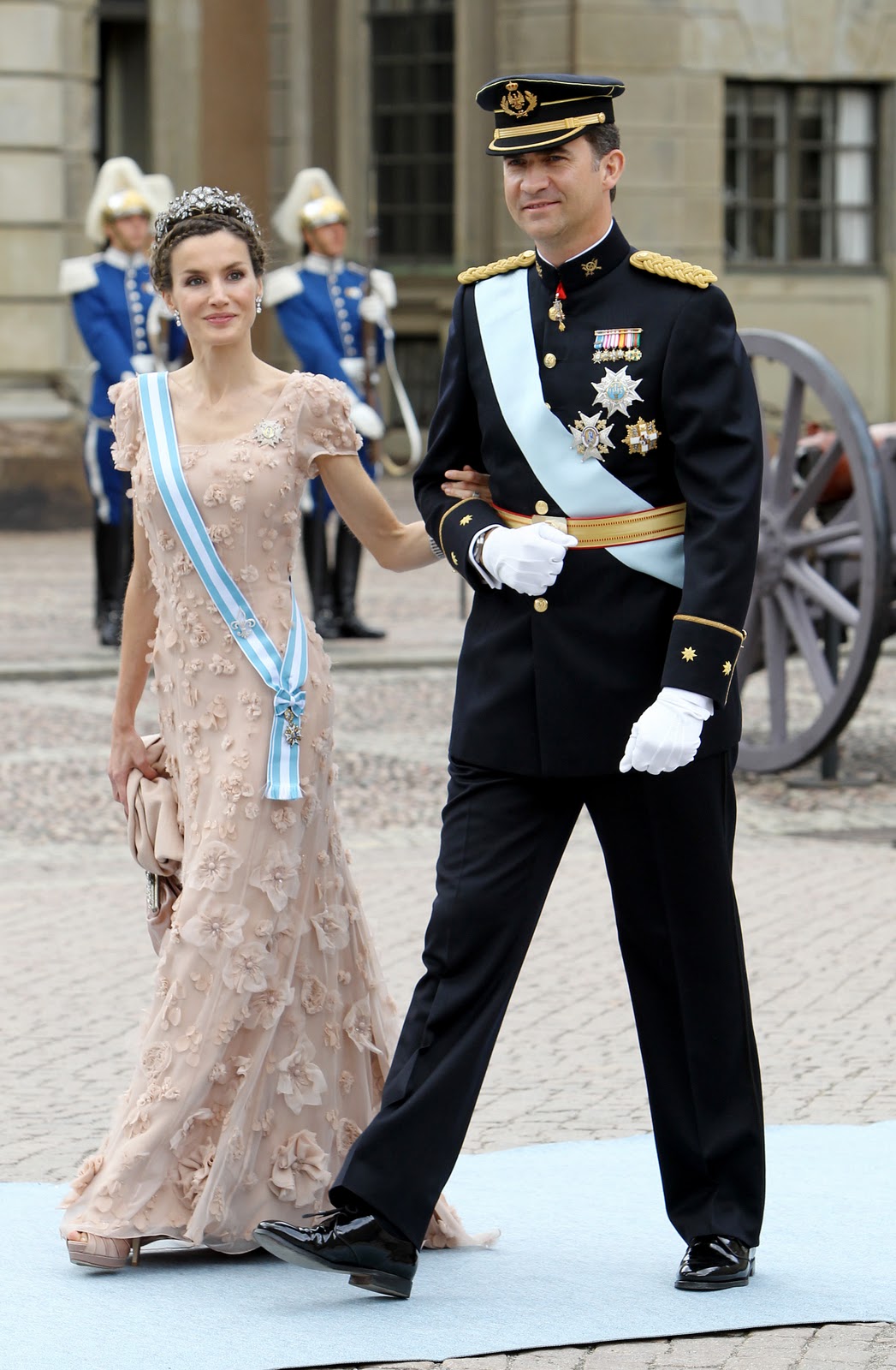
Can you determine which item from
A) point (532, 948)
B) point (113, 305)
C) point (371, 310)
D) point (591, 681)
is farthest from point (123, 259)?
point (591, 681)

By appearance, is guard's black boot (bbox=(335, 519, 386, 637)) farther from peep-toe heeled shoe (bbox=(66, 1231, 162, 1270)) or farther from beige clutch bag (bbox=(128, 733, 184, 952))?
peep-toe heeled shoe (bbox=(66, 1231, 162, 1270))

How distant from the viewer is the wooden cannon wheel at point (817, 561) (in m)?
7.86

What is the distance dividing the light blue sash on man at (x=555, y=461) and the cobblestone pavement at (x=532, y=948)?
3.44 ft

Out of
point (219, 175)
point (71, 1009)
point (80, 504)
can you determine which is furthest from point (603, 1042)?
point (219, 175)

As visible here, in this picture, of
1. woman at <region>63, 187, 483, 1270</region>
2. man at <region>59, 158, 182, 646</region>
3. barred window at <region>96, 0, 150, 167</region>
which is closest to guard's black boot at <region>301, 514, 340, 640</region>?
man at <region>59, 158, 182, 646</region>

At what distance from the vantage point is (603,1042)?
205 inches

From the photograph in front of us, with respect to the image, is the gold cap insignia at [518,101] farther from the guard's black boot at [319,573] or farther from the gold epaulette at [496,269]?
the guard's black boot at [319,573]

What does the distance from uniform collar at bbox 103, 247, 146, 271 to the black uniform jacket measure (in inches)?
320

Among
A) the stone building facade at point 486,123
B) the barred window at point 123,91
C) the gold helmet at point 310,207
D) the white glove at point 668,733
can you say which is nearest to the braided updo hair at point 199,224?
the white glove at point 668,733

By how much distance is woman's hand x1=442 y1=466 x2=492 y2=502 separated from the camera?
3693 mm

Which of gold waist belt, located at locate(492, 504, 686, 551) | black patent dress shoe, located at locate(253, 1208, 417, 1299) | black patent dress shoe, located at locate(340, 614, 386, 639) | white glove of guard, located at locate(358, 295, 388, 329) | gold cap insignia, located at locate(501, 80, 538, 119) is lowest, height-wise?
black patent dress shoe, located at locate(340, 614, 386, 639)

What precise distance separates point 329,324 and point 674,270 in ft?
27.3

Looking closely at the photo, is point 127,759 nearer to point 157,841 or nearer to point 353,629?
point 157,841

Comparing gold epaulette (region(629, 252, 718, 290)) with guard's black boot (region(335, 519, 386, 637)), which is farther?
guard's black boot (region(335, 519, 386, 637))
